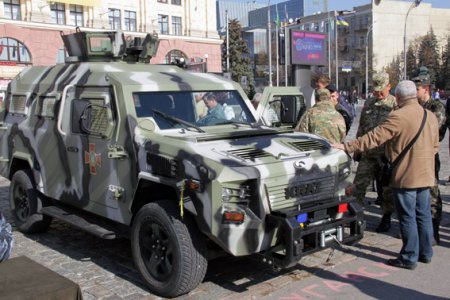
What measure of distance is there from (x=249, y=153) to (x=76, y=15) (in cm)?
4142

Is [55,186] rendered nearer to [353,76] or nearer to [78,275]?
[78,275]


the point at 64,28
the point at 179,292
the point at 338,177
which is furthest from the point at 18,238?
the point at 64,28

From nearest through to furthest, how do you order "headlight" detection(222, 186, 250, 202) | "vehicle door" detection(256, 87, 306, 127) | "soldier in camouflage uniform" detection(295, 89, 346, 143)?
"headlight" detection(222, 186, 250, 202) → "soldier in camouflage uniform" detection(295, 89, 346, 143) → "vehicle door" detection(256, 87, 306, 127)

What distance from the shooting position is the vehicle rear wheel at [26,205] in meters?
6.72

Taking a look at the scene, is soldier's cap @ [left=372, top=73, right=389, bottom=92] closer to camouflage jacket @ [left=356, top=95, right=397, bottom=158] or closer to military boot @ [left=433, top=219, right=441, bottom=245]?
camouflage jacket @ [left=356, top=95, right=397, bottom=158]

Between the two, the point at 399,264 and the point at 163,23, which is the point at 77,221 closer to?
the point at 399,264

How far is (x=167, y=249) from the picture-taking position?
15.4 feet

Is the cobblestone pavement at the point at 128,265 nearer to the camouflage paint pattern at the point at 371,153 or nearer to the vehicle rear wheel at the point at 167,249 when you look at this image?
the vehicle rear wheel at the point at 167,249

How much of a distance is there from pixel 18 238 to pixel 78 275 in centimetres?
185

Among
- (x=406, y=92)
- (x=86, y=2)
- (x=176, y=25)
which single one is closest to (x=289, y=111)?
(x=406, y=92)

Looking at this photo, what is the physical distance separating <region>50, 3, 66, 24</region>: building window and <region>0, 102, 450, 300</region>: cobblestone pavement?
37.6 metres

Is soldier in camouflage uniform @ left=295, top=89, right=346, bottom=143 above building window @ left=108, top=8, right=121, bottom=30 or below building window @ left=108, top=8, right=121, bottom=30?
below

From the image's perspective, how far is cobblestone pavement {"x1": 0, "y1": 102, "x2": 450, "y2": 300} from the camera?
4887 mm

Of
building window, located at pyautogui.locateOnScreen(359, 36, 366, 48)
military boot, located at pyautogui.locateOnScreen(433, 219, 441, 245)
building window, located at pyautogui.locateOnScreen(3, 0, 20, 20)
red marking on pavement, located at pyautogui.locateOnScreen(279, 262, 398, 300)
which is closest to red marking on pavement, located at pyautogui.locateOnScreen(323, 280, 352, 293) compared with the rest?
red marking on pavement, located at pyautogui.locateOnScreen(279, 262, 398, 300)
